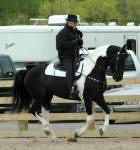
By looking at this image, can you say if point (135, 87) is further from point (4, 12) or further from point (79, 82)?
point (4, 12)

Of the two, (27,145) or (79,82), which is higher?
(79,82)

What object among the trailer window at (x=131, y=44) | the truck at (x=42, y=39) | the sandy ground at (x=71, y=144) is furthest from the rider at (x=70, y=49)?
the truck at (x=42, y=39)

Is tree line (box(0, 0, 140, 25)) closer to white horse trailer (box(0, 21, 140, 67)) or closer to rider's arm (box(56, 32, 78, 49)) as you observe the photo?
white horse trailer (box(0, 21, 140, 67))

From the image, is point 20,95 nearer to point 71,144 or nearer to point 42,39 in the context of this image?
point 71,144

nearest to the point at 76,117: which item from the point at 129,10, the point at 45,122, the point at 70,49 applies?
the point at 45,122

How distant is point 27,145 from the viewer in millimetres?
15078

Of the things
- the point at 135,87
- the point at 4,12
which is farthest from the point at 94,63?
the point at 4,12

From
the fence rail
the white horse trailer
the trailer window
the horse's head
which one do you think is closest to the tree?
the white horse trailer

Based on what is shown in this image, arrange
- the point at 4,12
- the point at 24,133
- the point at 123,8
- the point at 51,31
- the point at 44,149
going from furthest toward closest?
the point at 123,8 < the point at 4,12 < the point at 51,31 < the point at 24,133 < the point at 44,149

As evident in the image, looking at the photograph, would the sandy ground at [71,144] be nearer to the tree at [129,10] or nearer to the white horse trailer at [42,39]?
the white horse trailer at [42,39]

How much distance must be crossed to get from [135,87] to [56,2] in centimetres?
3667

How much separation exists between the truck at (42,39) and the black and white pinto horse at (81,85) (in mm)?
15194

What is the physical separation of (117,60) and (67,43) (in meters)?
1.03

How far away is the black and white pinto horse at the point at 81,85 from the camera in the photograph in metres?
15.6
